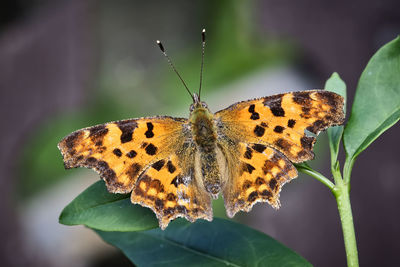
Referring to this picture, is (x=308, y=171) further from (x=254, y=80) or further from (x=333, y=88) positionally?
(x=254, y=80)

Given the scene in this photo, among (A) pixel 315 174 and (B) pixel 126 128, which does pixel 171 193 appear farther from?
(A) pixel 315 174

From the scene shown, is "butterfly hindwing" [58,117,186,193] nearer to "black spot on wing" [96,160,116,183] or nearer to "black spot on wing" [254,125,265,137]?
"black spot on wing" [96,160,116,183]

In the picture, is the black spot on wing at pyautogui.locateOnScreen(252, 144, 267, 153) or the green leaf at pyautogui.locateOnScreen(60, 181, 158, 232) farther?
the black spot on wing at pyautogui.locateOnScreen(252, 144, 267, 153)

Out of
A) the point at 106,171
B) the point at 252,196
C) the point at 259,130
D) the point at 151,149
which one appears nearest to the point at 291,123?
the point at 259,130

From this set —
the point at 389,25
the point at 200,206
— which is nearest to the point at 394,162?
the point at 389,25

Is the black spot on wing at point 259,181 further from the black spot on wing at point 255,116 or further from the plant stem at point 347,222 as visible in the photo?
the plant stem at point 347,222

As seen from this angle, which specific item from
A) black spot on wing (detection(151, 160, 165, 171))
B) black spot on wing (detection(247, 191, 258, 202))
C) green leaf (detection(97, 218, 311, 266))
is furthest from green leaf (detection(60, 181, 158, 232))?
black spot on wing (detection(247, 191, 258, 202))

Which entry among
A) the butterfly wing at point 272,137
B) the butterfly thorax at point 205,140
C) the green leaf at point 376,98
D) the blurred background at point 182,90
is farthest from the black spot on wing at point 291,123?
the blurred background at point 182,90
